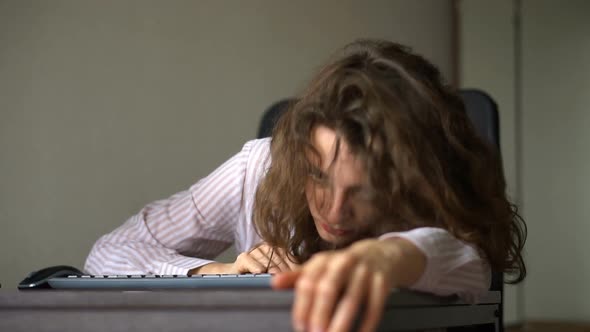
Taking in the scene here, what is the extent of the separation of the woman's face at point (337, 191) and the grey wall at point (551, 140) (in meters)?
2.89

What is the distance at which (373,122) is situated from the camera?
3.01 feet

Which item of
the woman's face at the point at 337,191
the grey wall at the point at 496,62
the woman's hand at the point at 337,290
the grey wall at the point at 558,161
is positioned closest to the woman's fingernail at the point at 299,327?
the woman's hand at the point at 337,290

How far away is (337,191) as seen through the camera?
902mm

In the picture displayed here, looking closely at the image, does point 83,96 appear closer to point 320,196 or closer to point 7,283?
point 7,283

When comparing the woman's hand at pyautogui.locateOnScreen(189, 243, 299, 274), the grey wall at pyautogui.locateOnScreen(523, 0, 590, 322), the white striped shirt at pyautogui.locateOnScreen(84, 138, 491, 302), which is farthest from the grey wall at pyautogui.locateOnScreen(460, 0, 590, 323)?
the woman's hand at pyautogui.locateOnScreen(189, 243, 299, 274)

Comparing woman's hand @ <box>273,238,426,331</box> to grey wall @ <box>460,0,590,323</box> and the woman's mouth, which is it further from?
grey wall @ <box>460,0,590,323</box>

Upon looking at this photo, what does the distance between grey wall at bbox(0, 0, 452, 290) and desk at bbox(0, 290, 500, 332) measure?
3.66 feet

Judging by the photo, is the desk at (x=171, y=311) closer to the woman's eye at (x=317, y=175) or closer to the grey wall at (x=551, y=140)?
the woman's eye at (x=317, y=175)

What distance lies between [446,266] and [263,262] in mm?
339

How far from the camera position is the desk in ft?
1.76

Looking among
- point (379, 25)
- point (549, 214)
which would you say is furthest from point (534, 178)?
point (379, 25)

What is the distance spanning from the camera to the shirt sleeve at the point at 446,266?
0.71m

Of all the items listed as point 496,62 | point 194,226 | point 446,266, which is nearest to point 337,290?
point 446,266

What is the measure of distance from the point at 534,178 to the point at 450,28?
2.89 feet
